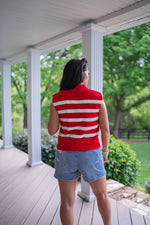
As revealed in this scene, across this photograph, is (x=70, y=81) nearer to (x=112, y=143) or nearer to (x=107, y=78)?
(x=112, y=143)

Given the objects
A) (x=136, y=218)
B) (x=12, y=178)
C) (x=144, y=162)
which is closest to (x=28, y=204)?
(x=12, y=178)

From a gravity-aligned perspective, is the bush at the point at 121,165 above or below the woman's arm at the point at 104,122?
below

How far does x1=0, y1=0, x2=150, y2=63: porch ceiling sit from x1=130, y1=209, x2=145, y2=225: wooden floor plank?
2235mm

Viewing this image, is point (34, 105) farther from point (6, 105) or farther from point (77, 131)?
point (77, 131)

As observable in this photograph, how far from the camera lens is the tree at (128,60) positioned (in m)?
7.72

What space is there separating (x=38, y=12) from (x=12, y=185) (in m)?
2.53

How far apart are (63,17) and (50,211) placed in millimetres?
2334

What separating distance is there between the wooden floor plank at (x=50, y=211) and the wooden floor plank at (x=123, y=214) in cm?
76

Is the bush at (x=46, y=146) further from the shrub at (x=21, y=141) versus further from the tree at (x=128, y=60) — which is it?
the tree at (x=128, y=60)

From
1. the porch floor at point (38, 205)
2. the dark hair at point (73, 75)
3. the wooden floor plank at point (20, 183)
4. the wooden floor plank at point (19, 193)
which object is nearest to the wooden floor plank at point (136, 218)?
the porch floor at point (38, 205)

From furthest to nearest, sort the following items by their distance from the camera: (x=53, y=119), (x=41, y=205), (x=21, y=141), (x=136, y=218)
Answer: (x=21, y=141), (x=41, y=205), (x=136, y=218), (x=53, y=119)

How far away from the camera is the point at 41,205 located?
251 cm

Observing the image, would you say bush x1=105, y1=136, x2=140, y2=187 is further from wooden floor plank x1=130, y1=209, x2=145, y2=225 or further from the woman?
the woman

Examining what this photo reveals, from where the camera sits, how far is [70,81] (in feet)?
4.76
